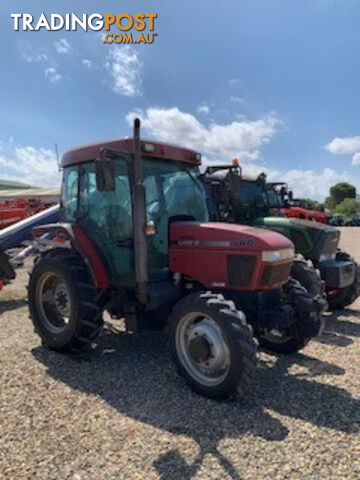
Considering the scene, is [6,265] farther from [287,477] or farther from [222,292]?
[287,477]

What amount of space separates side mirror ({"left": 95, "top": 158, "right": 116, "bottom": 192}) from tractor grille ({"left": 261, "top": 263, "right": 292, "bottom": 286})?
1.67m

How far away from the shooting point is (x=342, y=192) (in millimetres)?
81812

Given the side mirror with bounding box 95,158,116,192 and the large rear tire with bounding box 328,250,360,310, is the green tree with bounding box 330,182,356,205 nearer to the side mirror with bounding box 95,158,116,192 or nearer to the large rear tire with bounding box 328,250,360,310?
the large rear tire with bounding box 328,250,360,310

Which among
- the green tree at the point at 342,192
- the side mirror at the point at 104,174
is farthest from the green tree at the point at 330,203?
the side mirror at the point at 104,174

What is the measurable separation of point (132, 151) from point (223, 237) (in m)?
1.28

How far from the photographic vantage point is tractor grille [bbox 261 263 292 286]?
4.00 metres

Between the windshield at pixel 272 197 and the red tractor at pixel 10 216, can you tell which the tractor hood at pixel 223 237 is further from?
the red tractor at pixel 10 216

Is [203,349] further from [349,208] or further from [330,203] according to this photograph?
[330,203]

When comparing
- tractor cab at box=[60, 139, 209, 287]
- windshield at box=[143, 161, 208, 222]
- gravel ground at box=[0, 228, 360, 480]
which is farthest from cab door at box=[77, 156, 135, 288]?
gravel ground at box=[0, 228, 360, 480]

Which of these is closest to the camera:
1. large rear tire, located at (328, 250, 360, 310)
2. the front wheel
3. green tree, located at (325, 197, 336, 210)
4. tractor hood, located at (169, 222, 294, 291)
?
the front wheel

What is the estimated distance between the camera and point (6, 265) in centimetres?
729

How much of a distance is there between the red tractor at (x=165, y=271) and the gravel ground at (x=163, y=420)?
0.27 meters

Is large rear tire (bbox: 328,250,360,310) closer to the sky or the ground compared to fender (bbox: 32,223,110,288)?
closer to the ground

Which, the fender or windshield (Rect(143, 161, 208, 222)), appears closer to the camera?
windshield (Rect(143, 161, 208, 222))
